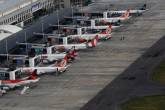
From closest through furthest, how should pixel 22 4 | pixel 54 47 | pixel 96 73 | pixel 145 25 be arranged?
pixel 96 73 < pixel 54 47 < pixel 145 25 < pixel 22 4

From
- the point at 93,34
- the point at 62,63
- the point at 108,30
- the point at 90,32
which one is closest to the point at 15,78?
the point at 62,63

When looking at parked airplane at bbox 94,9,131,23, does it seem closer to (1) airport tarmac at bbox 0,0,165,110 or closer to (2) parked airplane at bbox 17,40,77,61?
(1) airport tarmac at bbox 0,0,165,110

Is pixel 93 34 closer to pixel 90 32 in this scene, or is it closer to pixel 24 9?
pixel 90 32

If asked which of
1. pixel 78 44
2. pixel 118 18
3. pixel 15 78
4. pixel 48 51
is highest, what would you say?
pixel 118 18

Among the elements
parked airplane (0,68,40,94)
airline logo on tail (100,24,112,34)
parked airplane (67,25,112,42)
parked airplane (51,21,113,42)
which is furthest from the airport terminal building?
parked airplane (0,68,40,94)

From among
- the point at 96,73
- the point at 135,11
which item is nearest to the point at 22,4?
the point at 135,11

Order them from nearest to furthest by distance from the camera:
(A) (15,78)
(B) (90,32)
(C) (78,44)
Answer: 1. (A) (15,78)
2. (C) (78,44)
3. (B) (90,32)

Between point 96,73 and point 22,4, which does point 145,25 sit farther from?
point 96,73

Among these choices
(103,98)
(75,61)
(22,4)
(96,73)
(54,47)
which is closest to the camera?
(103,98)
